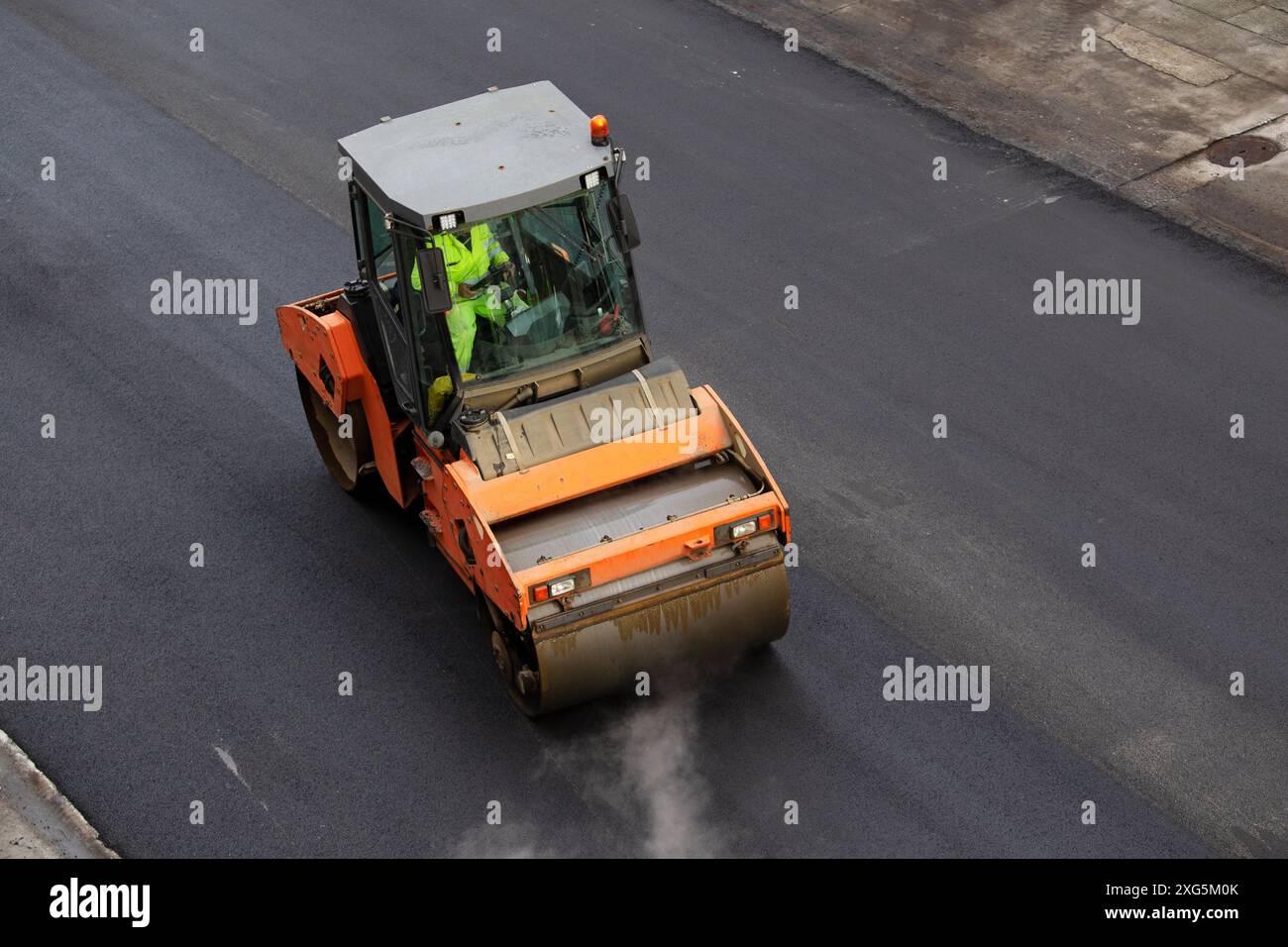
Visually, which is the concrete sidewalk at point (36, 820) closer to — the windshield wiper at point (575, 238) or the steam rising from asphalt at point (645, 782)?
the steam rising from asphalt at point (645, 782)

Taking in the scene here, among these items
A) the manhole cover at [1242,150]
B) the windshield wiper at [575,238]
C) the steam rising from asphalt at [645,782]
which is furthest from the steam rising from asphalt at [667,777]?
the manhole cover at [1242,150]

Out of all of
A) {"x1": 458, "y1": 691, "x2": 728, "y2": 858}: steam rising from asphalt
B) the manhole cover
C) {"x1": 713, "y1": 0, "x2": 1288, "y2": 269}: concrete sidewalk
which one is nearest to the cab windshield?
{"x1": 458, "y1": 691, "x2": 728, "y2": 858}: steam rising from asphalt

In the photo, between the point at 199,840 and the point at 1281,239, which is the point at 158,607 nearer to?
the point at 199,840

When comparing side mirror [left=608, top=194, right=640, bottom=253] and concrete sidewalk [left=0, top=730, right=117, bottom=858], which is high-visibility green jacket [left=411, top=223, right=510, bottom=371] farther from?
concrete sidewalk [left=0, top=730, right=117, bottom=858]

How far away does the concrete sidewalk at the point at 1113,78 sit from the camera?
46.6ft

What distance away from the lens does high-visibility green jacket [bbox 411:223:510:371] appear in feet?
29.4

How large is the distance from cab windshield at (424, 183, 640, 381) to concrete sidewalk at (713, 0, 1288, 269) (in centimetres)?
659

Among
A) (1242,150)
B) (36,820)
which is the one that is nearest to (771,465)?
(36,820)

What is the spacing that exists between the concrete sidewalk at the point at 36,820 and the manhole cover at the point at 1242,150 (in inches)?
434

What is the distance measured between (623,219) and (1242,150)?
785cm

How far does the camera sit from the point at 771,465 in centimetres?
1134

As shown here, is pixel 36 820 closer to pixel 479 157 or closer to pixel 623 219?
pixel 479 157

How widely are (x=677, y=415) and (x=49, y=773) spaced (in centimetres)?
415

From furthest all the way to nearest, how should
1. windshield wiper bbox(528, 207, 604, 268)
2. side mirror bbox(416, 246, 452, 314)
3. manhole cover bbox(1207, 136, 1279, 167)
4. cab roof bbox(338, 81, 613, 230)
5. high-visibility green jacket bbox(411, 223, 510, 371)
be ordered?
manhole cover bbox(1207, 136, 1279, 167), windshield wiper bbox(528, 207, 604, 268), high-visibility green jacket bbox(411, 223, 510, 371), cab roof bbox(338, 81, 613, 230), side mirror bbox(416, 246, 452, 314)
